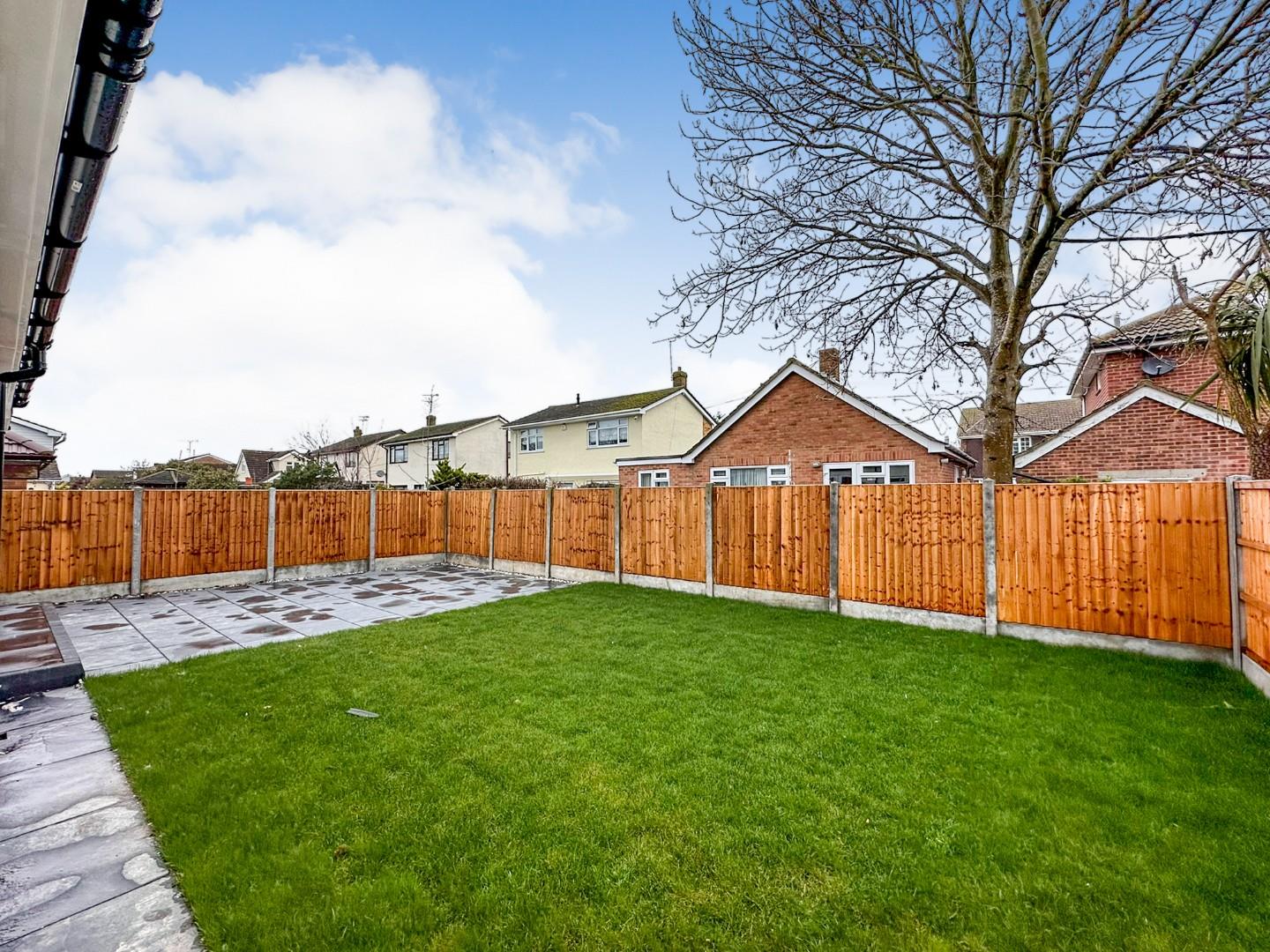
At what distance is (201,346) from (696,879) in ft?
65.2

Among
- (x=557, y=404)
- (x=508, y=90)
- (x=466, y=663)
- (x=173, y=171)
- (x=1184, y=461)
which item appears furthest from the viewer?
(x=557, y=404)

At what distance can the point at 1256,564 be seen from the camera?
15.6 feet

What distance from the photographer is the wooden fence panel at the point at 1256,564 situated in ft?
14.7

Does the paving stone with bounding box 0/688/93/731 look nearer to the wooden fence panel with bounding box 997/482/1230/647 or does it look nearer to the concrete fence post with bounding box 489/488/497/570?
the concrete fence post with bounding box 489/488/497/570

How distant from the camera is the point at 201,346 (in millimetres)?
16453

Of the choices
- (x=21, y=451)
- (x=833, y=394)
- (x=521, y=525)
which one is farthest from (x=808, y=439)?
(x=21, y=451)

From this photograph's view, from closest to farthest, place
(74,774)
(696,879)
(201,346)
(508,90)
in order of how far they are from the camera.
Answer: (696,879) < (74,774) < (508,90) < (201,346)

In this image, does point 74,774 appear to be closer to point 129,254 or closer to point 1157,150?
point 1157,150

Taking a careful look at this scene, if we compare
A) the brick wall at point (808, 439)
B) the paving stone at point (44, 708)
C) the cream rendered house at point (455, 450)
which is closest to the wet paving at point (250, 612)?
the paving stone at point (44, 708)

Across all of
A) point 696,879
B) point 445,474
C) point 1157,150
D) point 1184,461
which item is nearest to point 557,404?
point 445,474

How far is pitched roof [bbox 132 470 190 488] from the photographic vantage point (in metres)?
24.6

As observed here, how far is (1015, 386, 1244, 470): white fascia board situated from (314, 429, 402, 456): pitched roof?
35924 mm

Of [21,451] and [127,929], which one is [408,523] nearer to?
[21,451]

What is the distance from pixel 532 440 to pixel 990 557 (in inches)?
970
